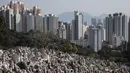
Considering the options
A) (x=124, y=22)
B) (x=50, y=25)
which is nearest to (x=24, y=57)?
(x=50, y=25)

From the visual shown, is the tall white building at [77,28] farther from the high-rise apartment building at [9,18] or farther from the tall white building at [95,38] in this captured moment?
the high-rise apartment building at [9,18]

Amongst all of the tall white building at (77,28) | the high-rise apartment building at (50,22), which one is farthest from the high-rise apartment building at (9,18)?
the tall white building at (77,28)

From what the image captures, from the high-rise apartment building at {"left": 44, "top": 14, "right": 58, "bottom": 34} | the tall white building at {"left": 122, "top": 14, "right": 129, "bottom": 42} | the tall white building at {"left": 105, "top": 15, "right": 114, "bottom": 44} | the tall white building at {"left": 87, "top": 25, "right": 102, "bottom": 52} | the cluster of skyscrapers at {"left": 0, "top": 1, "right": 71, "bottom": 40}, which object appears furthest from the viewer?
the tall white building at {"left": 105, "top": 15, "right": 114, "bottom": 44}

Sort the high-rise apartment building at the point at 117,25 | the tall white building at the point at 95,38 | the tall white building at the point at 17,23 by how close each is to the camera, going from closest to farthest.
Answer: the tall white building at the point at 17,23 < the tall white building at the point at 95,38 < the high-rise apartment building at the point at 117,25

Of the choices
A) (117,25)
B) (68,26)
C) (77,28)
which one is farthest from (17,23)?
(117,25)

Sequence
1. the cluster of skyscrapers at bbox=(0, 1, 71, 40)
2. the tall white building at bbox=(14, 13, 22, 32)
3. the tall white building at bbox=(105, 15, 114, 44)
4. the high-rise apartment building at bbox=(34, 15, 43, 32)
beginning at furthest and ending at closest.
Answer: the tall white building at bbox=(105, 15, 114, 44)
the high-rise apartment building at bbox=(34, 15, 43, 32)
the tall white building at bbox=(14, 13, 22, 32)
the cluster of skyscrapers at bbox=(0, 1, 71, 40)

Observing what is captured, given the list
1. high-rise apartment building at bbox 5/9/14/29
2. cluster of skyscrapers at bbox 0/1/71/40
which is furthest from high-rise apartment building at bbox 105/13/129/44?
high-rise apartment building at bbox 5/9/14/29

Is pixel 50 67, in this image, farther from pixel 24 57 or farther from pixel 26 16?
pixel 26 16

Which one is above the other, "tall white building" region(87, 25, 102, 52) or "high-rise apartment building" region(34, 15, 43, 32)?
"high-rise apartment building" region(34, 15, 43, 32)

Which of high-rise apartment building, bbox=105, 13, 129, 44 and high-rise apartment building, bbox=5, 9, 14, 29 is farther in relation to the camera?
high-rise apartment building, bbox=105, 13, 129, 44

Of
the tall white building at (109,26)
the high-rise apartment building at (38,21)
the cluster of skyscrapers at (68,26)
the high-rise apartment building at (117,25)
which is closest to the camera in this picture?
the cluster of skyscrapers at (68,26)

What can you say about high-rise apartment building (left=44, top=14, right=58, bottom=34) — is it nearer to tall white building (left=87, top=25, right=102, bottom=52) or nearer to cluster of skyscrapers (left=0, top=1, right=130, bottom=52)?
cluster of skyscrapers (left=0, top=1, right=130, bottom=52)
